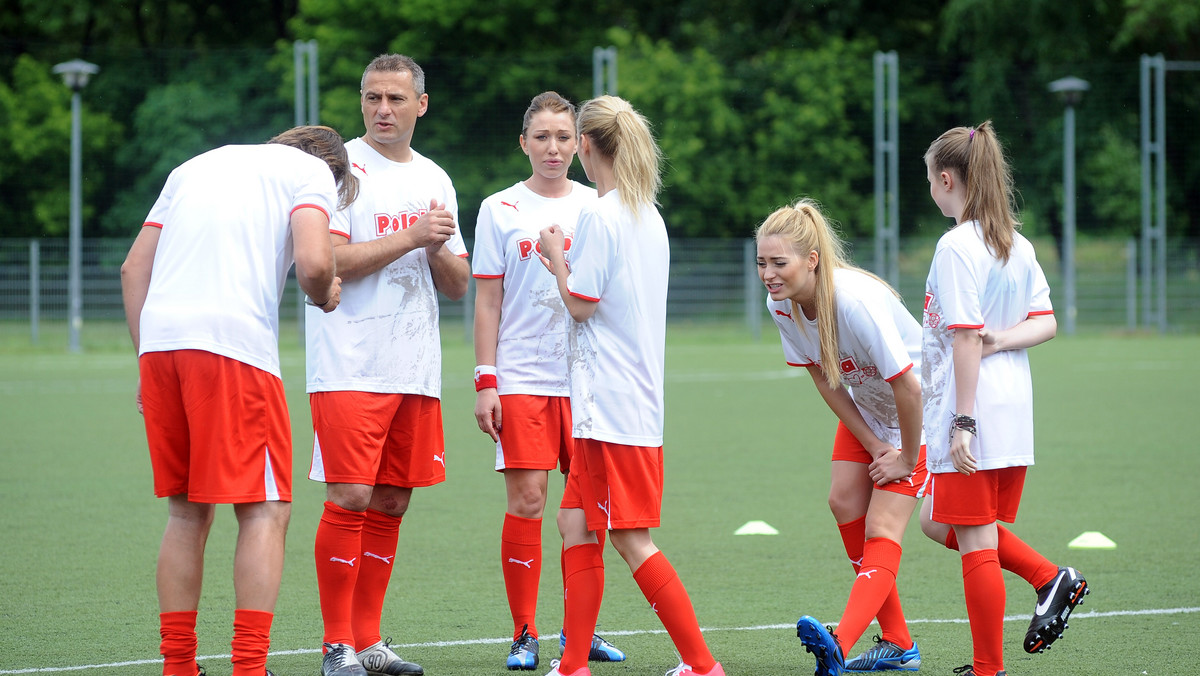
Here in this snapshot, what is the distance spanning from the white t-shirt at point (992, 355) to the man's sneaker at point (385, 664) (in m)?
1.95

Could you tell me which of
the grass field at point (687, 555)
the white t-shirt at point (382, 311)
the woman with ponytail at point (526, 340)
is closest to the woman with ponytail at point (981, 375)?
the grass field at point (687, 555)

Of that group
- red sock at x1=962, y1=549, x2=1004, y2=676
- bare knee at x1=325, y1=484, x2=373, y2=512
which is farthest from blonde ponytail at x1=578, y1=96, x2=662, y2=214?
red sock at x1=962, y1=549, x2=1004, y2=676

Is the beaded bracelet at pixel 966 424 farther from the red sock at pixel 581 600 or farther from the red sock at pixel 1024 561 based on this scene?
the red sock at pixel 581 600

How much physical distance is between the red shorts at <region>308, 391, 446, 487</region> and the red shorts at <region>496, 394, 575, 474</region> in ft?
0.93

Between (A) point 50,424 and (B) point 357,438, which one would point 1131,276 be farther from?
(B) point 357,438

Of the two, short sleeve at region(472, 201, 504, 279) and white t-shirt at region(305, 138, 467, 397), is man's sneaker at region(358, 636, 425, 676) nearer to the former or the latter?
white t-shirt at region(305, 138, 467, 397)

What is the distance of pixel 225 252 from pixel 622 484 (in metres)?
1.47

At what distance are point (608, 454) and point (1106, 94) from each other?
3098 centimetres

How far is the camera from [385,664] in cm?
468

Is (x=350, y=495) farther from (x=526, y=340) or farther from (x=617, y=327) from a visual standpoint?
(x=617, y=327)

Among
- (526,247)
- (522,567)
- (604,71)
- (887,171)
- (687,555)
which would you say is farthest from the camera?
(887,171)

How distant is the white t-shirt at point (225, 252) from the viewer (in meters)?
4.11

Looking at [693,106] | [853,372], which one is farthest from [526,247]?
[693,106]

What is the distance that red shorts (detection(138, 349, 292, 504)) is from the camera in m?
4.07
